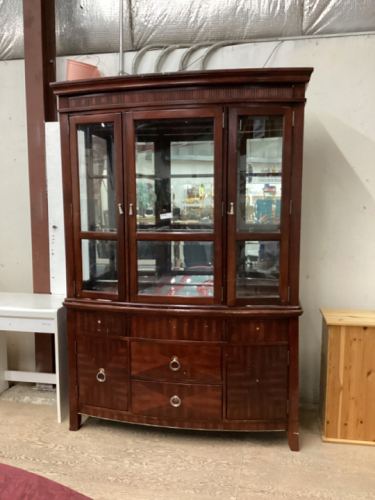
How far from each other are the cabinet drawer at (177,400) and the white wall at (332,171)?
891 mm

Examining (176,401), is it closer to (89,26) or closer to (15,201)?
(15,201)

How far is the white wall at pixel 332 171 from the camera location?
8.75 ft

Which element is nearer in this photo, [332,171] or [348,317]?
[348,317]

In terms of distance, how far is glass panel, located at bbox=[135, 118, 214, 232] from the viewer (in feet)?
7.66

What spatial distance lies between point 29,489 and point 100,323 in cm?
138

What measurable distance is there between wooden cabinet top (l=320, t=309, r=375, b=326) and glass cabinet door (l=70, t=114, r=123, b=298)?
1.35m

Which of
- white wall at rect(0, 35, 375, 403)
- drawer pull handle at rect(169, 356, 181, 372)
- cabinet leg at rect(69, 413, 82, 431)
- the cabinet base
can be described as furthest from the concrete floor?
white wall at rect(0, 35, 375, 403)

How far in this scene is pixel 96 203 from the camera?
2529 mm

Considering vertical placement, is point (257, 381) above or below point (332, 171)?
below

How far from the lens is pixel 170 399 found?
241cm

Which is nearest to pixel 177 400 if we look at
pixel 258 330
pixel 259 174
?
pixel 258 330

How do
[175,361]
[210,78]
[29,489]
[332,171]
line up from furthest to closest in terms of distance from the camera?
[332,171]
[175,361]
[210,78]
[29,489]

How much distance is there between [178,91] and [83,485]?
2.19 metres

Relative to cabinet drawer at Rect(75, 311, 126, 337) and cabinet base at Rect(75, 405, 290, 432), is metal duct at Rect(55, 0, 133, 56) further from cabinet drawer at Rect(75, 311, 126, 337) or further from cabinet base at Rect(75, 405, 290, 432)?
cabinet base at Rect(75, 405, 290, 432)
